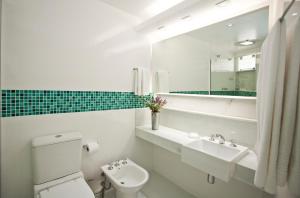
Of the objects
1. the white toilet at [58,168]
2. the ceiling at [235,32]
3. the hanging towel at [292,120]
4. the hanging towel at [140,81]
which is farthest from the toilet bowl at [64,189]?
the ceiling at [235,32]

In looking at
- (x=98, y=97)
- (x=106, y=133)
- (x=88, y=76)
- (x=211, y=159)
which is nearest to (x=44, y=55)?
(x=88, y=76)

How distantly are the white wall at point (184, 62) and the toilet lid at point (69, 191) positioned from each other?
166cm

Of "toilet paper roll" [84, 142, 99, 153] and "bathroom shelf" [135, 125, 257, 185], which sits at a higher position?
"bathroom shelf" [135, 125, 257, 185]

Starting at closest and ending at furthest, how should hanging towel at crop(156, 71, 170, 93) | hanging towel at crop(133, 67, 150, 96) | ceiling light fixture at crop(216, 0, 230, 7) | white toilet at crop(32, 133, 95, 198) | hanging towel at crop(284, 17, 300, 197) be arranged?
1. hanging towel at crop(284, 17, 300, 197)
2. white toilet at crop(32, 133, 95, 198)
3. ceiling light fixture at crop(216, 0, 230, 7)
4. hanging towel at crop(133, 67, 150, 96)
5. hanging towel at crop(156, 71, 170, 93)

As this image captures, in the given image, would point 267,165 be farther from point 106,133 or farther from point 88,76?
point 88,76

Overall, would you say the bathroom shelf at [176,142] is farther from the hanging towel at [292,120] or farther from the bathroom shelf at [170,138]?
the hanging towel at [292,120]

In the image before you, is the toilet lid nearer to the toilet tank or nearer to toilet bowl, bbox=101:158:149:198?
the toilet tank

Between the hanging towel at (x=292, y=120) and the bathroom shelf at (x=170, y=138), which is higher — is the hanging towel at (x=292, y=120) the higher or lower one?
the higher one

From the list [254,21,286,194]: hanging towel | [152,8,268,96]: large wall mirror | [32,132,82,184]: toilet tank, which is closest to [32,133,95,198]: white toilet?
[32,132,82,184]: toilet tank

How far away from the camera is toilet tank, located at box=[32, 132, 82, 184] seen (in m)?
1.43

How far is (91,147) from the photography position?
5.90 feet

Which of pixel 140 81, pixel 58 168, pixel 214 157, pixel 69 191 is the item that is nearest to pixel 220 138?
pixel 214 157

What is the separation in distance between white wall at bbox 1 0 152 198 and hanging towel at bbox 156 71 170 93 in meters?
0.40

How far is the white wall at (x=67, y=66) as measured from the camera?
144 cm
